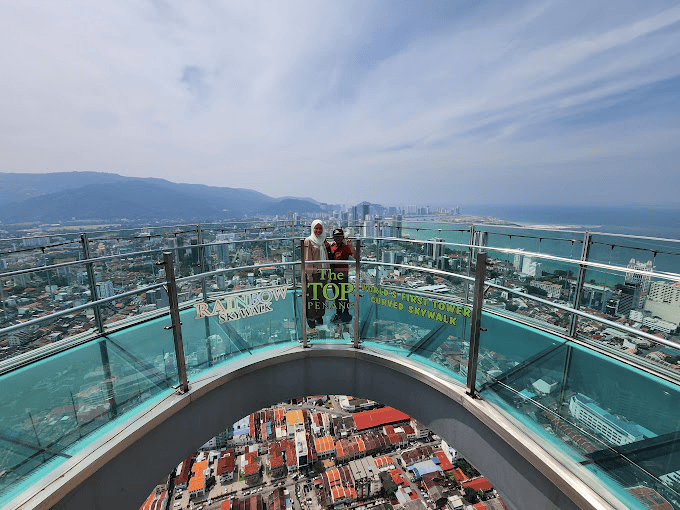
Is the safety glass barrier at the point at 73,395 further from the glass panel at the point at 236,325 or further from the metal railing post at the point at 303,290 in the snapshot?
→ the metal railing post at the point at 303,290

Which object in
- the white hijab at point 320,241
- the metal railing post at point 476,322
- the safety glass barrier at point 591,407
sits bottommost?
the safety glass barrier at point 591,407

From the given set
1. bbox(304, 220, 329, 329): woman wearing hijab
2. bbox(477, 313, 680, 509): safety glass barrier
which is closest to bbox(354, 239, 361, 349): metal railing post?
bbox(304, 220, 329, 329): woman wearing hijab

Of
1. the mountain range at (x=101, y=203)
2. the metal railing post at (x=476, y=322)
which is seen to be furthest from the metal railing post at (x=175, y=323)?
the mountain range at (x=101, y=203)

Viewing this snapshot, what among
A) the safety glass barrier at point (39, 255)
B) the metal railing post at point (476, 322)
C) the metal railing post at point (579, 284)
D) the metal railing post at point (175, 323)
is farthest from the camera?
the safety glass barrier at point (39, 255)

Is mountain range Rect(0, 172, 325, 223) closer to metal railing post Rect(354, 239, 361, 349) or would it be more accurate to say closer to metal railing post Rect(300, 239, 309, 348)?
metal railing post Rect(300, 239, 309, 348)

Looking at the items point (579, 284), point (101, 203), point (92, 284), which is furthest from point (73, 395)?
point (101, 203)

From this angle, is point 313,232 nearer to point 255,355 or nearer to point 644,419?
point 255,355

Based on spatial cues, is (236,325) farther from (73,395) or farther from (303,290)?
(73,395)

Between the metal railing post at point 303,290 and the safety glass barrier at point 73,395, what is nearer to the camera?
the safety glass barrier at point 73,395
